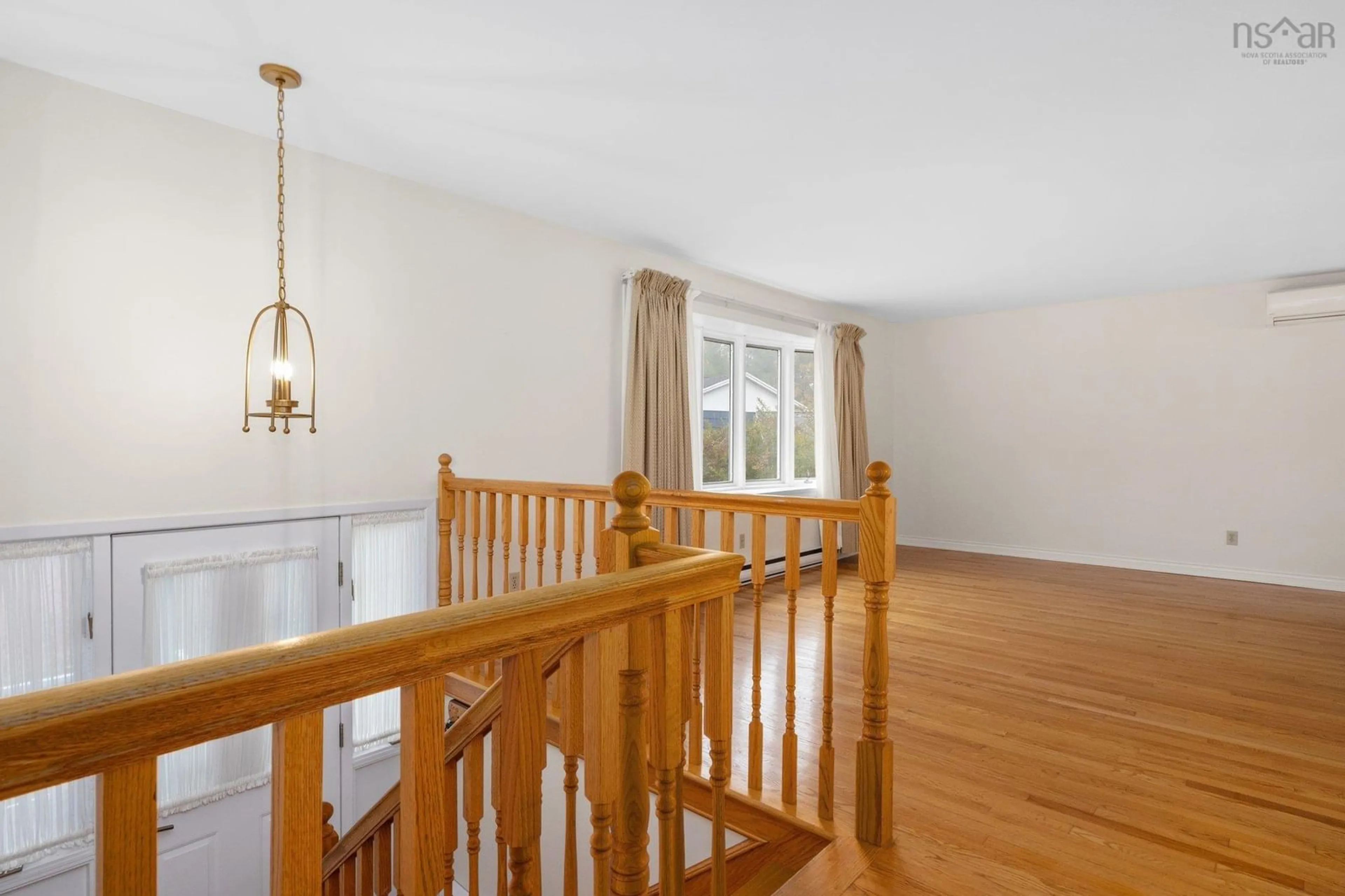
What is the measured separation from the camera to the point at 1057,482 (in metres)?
6.18

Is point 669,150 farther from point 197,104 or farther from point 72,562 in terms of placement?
point 72,562

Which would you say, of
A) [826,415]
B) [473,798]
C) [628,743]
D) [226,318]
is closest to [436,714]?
[628,743]

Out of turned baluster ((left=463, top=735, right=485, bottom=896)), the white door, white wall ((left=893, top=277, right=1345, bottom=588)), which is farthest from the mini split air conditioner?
the white door

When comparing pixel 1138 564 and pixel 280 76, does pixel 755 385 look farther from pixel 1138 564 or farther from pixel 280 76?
pixel 280 76

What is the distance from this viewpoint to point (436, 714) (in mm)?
774

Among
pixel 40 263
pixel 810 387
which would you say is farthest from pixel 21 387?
pixel 810 387

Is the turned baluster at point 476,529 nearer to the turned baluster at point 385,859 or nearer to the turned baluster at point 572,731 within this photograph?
the turned baluster at point 385,859

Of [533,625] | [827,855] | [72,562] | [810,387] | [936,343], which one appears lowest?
[827,855]

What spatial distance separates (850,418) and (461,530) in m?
4.12

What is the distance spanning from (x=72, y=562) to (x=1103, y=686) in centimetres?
431

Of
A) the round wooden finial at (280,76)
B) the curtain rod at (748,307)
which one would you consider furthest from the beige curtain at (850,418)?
the round wooden finial at (280,76)

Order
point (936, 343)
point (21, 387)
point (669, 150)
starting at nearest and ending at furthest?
point (21, 387) < point (669, 150) < point (936, 343)

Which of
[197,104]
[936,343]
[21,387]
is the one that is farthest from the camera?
[936,343]

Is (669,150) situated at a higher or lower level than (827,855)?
higher
